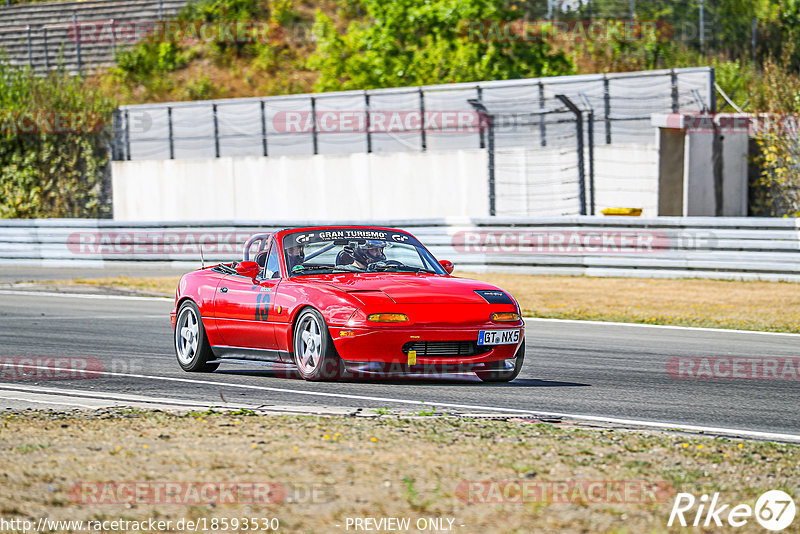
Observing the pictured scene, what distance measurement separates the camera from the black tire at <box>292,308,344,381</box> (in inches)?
344

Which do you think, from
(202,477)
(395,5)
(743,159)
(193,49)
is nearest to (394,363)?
(202,477)

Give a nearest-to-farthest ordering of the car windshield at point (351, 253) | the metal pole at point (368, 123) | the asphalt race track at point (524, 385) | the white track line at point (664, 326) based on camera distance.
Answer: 1. the asphalt race track at point (524, 385)
2. the car windshield at point (351, 253)
3. the white track line at point (664, 326)
4. the metal pole at point (368, 123)

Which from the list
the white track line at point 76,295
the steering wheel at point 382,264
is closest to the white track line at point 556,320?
the white track line at point 76,295

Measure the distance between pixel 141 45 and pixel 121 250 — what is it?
68.0 ft

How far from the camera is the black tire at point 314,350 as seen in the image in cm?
873

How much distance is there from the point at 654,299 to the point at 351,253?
341 inches

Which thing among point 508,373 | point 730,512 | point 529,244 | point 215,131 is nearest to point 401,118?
point 215,131

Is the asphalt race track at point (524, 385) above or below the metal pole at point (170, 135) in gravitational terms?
below

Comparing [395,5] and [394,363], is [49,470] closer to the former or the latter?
[394,363]

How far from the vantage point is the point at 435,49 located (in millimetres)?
35844

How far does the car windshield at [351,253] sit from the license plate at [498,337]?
1.24 meters

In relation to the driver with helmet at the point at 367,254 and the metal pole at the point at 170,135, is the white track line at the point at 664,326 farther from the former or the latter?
the metal pole at the point at 170,135

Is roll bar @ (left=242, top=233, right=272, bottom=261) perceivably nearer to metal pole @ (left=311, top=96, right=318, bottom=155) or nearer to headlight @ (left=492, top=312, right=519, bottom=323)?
headlight @ (left=492, top=312, right=519, bottom=323)

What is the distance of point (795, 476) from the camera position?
5590mm
